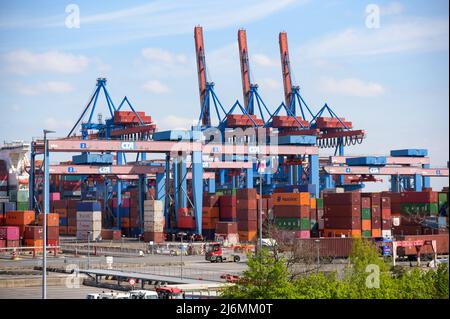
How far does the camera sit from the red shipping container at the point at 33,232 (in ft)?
230

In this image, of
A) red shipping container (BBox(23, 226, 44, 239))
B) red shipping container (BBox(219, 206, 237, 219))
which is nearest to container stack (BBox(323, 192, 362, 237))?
red shipping container (BBox(219, 206, 237, 219))

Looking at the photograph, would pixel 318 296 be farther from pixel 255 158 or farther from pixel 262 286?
pixel 255 158

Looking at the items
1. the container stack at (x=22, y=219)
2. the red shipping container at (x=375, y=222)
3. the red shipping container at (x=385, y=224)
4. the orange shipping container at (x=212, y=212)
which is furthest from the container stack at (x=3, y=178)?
the red shipping container at (x=385, y=224)

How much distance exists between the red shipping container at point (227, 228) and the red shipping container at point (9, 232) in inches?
745

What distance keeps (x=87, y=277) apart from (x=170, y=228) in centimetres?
3902

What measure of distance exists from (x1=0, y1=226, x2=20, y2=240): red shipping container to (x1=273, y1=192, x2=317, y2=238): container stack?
22049 millimetres

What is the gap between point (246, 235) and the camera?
79688mm

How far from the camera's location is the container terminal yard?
160 feet

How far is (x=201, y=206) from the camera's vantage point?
8256 centimetres

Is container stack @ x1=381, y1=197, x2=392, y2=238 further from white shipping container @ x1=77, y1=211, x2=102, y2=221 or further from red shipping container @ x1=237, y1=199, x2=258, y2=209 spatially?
white shipping container @ x1=77, y1=211, x2=102, y2=221

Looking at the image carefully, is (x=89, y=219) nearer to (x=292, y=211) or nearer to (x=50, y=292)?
(x=292, y=211)
